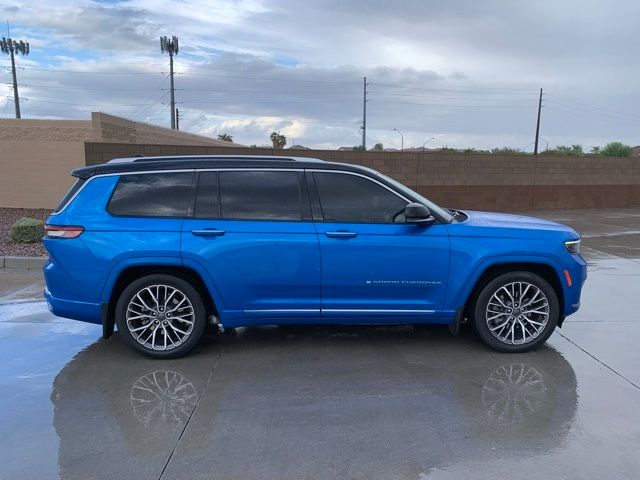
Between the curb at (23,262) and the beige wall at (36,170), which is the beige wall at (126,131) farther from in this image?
the curb at (23,262)

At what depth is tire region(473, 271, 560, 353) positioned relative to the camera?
4922mm

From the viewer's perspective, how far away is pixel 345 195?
495cm

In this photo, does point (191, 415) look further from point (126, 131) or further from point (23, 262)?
point (126, 131)

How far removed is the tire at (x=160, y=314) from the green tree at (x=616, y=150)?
4314 cm

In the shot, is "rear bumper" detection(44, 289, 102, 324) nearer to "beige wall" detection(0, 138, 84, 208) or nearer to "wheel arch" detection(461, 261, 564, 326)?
"wheel arch" detection(461, 261, 564, 326)

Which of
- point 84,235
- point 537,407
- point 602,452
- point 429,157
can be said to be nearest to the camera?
point 602,452

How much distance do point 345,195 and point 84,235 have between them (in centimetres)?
235

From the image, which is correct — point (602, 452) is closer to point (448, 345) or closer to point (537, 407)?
point (537, 407)

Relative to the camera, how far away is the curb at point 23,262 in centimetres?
885

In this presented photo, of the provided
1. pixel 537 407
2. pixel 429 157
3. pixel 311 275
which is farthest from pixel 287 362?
pixel 429 157

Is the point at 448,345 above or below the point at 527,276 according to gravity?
below

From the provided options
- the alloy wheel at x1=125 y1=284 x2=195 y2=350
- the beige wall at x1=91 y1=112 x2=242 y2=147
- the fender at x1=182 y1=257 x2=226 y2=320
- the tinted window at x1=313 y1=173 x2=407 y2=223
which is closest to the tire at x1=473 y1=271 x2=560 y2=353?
the tinted window at x1=313 y1=173 x2=407 y2=223

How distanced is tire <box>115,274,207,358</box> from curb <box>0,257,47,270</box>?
4930mm

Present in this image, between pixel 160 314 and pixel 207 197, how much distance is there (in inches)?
44.7
